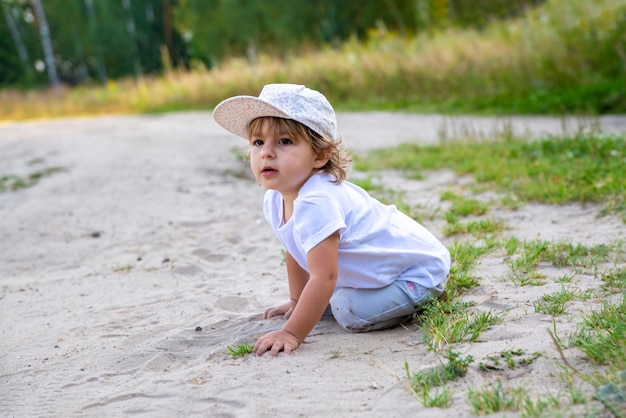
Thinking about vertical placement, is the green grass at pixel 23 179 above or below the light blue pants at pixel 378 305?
below

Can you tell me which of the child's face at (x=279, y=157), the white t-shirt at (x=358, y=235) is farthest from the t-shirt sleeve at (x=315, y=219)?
the child's face at (x=279, y=157)

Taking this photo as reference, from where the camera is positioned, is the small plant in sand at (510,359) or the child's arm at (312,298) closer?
the small plant in sand at (510,359)

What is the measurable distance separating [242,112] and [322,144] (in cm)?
37

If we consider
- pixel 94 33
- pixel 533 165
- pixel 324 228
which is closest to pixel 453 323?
pixel 324 228

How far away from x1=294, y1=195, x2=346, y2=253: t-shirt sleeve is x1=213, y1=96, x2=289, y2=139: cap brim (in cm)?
37

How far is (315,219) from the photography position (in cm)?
282

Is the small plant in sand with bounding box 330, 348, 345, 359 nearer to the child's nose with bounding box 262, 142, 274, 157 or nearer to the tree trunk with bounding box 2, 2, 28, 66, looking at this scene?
the child's nose with bounding box 262, 142, 274, 157

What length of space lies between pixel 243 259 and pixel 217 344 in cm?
147

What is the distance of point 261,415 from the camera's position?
91.3 inches

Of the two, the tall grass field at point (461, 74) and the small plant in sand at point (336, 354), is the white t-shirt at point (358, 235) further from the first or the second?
the tall grass field at point (461, 74)

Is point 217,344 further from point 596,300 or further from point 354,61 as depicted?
point 354,61

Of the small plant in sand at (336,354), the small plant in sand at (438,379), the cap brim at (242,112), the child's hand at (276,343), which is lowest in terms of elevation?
the small plant in sand at (336,354)

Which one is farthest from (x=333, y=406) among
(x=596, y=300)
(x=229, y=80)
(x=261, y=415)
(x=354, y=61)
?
(x=229, y=80)

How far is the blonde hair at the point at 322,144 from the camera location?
9.47 feet
